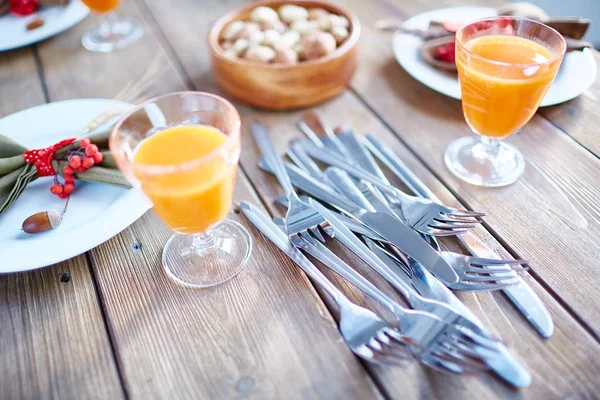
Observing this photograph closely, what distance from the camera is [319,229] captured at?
0.72 metres

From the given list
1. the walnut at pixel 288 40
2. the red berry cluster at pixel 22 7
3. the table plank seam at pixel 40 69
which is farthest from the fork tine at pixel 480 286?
the red berry cluster at pixel 22 7

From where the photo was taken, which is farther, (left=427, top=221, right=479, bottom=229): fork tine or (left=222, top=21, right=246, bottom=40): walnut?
(left=222, top=21, right=246, bottom=40): walnut

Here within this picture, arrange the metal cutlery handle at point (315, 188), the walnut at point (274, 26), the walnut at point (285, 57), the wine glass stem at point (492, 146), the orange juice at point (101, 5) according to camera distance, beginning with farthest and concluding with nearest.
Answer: the orange juice at point (101, 5) → the walnut at point (274, 26) → the walnut at point (285, 57) → the wine glass stem at point (492, 146) → the metal cutlery handle at point (315, 188)

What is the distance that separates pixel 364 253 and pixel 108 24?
959 millimetres

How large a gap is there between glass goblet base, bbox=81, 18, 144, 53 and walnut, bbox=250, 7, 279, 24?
34 cm

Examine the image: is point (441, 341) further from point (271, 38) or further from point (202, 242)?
point (271, 38)

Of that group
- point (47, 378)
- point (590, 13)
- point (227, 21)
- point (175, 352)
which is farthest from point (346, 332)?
point (590, 13)

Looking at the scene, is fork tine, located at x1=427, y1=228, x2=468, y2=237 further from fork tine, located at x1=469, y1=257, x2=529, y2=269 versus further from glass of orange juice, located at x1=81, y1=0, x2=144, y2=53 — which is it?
glass of orange juice, located at x1=81, y1=0, x2=144, y2=53

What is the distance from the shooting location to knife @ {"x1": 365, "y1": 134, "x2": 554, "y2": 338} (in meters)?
0.60

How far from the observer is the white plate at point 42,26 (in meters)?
1.19

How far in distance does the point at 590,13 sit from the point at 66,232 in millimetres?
1986

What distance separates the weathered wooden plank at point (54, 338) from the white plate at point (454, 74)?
2.27 feet

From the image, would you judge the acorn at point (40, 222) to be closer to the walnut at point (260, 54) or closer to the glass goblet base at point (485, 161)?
the walnut at point (260, 54)

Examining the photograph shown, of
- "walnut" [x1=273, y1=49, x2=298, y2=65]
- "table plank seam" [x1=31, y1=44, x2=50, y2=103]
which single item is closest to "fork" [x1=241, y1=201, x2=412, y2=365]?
"walnut" [x1=273, y1=49, x2=298, y2=65]
